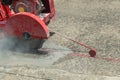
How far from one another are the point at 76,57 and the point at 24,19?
4.09ft

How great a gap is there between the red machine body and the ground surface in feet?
1.59

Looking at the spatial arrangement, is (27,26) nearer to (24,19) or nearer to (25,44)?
(24,19)

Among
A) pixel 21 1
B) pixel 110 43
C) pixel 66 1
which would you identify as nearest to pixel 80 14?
pixel 66 1

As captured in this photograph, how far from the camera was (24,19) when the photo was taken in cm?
633

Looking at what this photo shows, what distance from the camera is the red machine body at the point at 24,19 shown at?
6.30m

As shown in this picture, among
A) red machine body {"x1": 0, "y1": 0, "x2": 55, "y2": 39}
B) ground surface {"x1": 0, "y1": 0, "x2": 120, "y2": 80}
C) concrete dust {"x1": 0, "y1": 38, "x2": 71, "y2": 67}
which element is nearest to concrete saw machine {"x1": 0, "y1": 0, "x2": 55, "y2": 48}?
red machine body {"x1": 0, "y1": 0, "x2": 55, "y2": 39}

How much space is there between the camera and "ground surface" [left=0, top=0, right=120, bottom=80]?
18.9 feet

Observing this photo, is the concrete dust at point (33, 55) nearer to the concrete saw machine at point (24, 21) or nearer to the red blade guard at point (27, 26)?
the concrete saw machine at point (24, 21)

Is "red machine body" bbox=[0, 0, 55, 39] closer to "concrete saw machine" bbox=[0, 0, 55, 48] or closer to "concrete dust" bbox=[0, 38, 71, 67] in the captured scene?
"concrete saw machine" bbox=[0, 0, 55, 48]

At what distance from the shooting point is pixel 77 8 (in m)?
9.24

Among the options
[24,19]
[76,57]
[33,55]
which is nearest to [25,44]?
[33,55]

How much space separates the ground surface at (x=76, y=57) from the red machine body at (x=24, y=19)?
0.48 metres

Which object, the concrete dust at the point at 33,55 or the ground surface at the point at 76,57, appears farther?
the concrete dust at the point at 33,55

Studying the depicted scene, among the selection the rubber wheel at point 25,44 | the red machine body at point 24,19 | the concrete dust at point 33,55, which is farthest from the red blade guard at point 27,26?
the concrete dust at point 33,55
